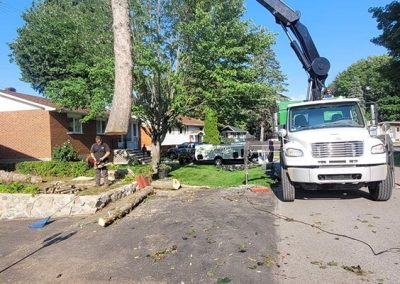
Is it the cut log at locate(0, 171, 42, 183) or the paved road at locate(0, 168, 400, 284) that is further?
the cut log at locate(0, 171, 42, 183)

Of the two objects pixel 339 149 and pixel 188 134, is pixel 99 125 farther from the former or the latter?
pixel 188 134

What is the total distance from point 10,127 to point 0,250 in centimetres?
1838

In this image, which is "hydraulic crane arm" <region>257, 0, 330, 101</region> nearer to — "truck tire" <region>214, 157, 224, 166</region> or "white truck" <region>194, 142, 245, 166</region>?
"white truck" <region>194, 142, 245, 166</region>

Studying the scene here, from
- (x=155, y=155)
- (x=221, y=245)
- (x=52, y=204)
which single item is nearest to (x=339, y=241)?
(x=221, y=245)

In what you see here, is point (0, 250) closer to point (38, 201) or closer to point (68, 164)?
point (38, 201)

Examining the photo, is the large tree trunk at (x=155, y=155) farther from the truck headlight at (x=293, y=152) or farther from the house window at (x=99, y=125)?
the house window at (x=99, y=125)

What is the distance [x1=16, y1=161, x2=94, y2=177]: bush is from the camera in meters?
18.6

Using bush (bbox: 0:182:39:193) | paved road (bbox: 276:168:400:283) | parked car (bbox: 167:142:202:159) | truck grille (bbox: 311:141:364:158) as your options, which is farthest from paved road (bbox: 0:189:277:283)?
parked car (bbox: 167:142:202:159)

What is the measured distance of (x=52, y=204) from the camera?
35.8ft

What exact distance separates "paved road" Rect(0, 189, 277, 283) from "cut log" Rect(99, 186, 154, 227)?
16 cm

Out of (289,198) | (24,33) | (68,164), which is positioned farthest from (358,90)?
(289,198)

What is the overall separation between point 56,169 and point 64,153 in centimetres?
349

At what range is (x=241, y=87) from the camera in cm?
1625

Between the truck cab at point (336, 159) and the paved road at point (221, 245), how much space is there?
1.59 feet
